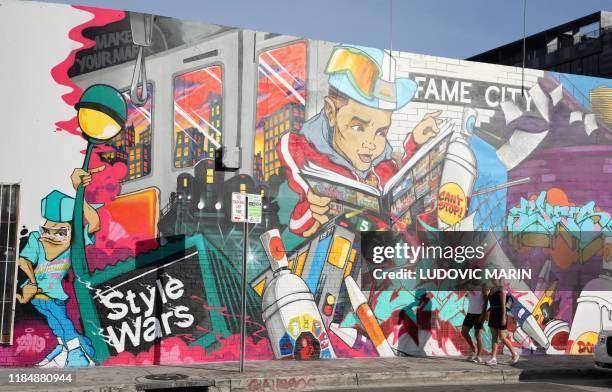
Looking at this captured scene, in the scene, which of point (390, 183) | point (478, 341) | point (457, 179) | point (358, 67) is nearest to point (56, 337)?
point (390, 183)

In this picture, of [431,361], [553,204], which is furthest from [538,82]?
[431,361]

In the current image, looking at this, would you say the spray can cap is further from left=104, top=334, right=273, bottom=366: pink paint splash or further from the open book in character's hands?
left=104, top=334, right=273, bottom=366: pink paint splash

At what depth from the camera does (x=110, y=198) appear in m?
12.2

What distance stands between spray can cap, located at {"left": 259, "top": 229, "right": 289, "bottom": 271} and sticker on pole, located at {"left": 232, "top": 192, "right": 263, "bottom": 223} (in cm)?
147

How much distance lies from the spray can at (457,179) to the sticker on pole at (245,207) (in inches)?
175

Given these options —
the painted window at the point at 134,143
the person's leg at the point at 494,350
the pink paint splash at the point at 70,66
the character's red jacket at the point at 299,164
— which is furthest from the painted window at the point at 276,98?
the person's leg at the point at 494,350

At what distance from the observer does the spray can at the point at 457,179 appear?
14531 millimetres

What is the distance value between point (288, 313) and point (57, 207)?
4545 mm

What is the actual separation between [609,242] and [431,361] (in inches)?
217

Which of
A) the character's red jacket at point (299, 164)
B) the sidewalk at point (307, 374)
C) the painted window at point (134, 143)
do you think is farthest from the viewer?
the character's red jacket at point (299, 164)

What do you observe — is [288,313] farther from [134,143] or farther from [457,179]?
[457,179]

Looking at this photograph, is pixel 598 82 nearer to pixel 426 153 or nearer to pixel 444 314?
pixel 426 153

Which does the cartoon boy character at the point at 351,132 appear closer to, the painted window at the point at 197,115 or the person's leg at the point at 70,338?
the painted window at the point at 197,115

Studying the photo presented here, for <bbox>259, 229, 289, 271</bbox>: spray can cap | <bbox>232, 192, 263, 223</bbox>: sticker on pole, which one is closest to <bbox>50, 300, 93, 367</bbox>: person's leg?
<bbox>232, 192, 263, 223</bbox>: sticker on pole
